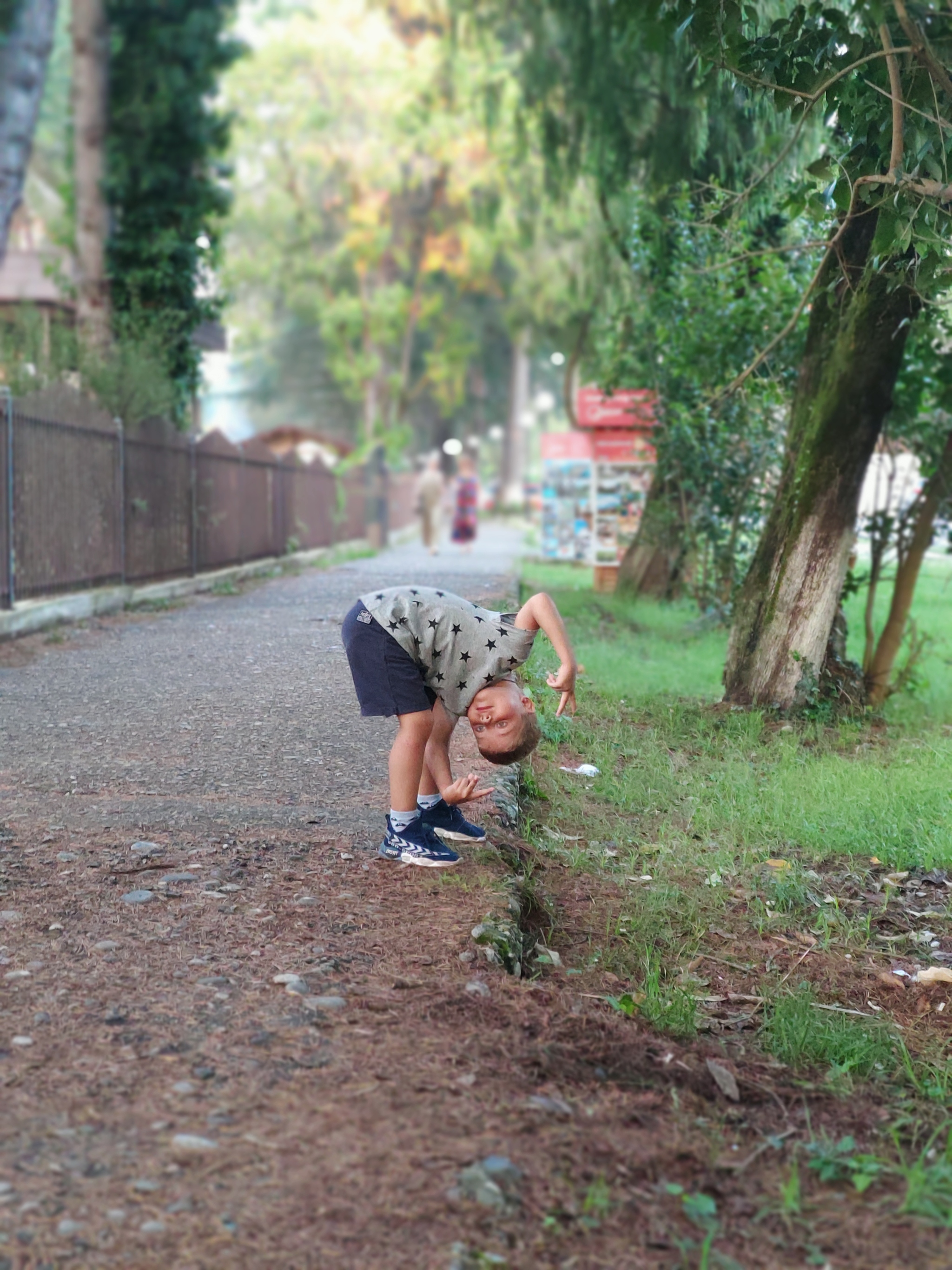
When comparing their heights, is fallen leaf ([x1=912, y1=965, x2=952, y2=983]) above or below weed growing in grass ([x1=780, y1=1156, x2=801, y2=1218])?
below

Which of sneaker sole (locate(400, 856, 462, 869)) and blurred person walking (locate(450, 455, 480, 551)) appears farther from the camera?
blurred person walking (locate(450, 455, 480, 551))

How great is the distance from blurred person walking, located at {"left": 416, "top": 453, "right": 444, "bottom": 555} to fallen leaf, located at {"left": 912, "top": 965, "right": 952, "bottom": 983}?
69.2ft

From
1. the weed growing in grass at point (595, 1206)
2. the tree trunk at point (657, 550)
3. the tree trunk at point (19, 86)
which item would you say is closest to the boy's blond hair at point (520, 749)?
the weed growing in grass at point (595, 1206)

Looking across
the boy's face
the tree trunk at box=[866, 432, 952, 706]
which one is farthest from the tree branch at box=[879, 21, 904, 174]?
the tree trunk at box=[866, 432, 952, 706]

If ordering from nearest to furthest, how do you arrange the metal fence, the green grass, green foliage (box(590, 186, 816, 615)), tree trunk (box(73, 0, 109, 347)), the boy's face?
the boy's face → the green grass → green foliage (box(590, 186, 816, 615)) → the metal fence → tree trunk (box(73, 0, 109, 347))

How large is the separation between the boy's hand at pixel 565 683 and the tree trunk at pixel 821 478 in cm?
421

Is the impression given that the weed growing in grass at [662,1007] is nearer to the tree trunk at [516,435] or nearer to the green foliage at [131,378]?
the green foliage at [131,378]

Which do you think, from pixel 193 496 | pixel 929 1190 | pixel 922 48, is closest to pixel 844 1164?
pixel 929 1190

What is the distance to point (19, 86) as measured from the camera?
17125 mm

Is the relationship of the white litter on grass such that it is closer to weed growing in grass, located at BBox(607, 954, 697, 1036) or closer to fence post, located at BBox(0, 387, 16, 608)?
weed growing in grass, located at BBox(607, 954, 697, 1036)

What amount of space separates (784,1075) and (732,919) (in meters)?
1.60

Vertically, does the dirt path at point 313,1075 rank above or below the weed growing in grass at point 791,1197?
above

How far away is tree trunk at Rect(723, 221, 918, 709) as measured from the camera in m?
8.37

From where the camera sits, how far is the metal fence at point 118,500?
38.2 ft
